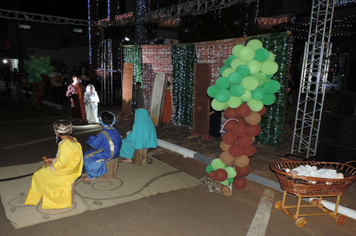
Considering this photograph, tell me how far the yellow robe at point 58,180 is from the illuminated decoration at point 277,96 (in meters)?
5.61

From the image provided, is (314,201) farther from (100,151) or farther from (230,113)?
(100,151)

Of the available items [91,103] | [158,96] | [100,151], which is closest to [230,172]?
[100,151]

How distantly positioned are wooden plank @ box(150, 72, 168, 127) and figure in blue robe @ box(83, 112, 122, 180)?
4.91 m

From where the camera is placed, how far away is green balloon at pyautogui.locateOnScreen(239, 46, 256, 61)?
4.57 meters

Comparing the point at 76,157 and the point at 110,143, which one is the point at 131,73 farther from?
the point at 76,157

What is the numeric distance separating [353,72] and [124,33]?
433 inches

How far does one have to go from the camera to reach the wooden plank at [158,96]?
999cm

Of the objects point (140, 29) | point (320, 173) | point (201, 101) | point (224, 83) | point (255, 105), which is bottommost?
point (320, 173)

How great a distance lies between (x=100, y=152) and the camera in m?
5.14

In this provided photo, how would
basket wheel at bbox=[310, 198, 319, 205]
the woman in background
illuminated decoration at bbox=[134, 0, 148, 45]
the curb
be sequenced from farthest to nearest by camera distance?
illuminated decoration at bbox=[134, 0, 148, 45] < the woman in background < basket wheel at bbox=[310, 198, 319, 205] < the curb

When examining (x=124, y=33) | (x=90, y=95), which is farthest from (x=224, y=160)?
(x=124, y=33)

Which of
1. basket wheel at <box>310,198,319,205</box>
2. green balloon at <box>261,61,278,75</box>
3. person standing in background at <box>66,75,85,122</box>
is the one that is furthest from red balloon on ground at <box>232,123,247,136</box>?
person standing in background at <box>66,75,85,122</box>

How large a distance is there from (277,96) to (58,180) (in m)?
6.02

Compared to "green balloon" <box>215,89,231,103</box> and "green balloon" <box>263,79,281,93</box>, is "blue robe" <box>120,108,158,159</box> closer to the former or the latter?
"green balloon" <box>215,89,231,103</box>
